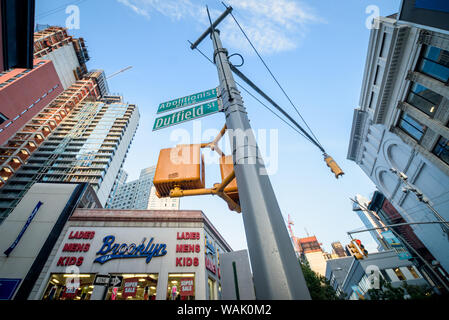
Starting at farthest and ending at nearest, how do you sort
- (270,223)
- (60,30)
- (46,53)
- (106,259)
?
(60,30)
(46,53)
(106,259)
(270,223)

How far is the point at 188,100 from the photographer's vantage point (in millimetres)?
4508

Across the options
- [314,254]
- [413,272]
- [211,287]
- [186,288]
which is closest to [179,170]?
[186,288]

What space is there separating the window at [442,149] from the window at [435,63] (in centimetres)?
439

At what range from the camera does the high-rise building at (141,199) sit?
11169 cm

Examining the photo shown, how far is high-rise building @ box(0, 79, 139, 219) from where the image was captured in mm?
58594

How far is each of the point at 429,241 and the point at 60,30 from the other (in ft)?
438

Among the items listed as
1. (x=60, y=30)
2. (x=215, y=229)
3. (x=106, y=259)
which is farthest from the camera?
(x=60, y=30)

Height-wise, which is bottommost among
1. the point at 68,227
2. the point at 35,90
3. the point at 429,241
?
the point at 429,241

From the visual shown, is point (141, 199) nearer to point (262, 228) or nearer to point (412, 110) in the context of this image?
point (412, 110)

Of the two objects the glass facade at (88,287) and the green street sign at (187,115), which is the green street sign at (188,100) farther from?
the glass facade at (88,287)
